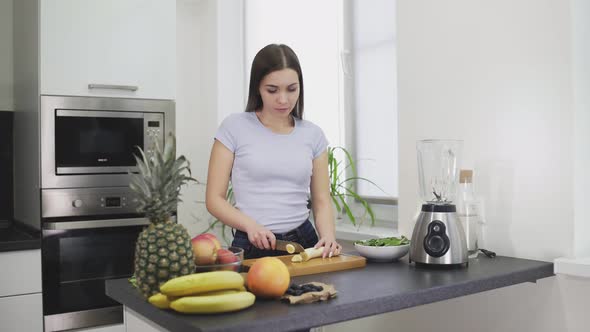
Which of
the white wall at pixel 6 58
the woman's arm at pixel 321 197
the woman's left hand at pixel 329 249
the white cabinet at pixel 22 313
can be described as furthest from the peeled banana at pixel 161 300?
the white wall at pixel 6 58

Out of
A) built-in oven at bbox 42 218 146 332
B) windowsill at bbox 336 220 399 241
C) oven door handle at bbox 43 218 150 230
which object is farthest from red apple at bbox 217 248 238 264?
built-in oven at bbox 42 218 146 332

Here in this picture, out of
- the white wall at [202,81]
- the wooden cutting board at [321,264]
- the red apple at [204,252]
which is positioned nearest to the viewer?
the red apple at [204,252]

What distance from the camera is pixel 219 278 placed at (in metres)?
1.12

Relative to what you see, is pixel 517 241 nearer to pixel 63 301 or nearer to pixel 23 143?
pixel 63 301

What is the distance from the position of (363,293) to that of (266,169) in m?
0.69

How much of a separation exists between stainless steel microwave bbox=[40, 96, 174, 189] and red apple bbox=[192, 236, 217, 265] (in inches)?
56.7

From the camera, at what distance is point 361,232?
2521mm

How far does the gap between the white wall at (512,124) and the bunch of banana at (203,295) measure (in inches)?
38.2

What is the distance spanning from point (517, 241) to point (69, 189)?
1826 mm

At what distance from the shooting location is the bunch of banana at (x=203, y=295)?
1086 millimetres

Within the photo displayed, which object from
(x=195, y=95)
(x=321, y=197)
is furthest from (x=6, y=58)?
(x=321, y=197)

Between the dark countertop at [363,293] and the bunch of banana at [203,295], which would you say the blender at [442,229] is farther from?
the bunch of banana at [203,295]

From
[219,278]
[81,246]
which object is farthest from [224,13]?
[219,278]

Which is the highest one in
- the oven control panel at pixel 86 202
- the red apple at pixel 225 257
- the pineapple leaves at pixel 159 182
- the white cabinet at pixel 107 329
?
the pineapple leaves at pixel 159 182
